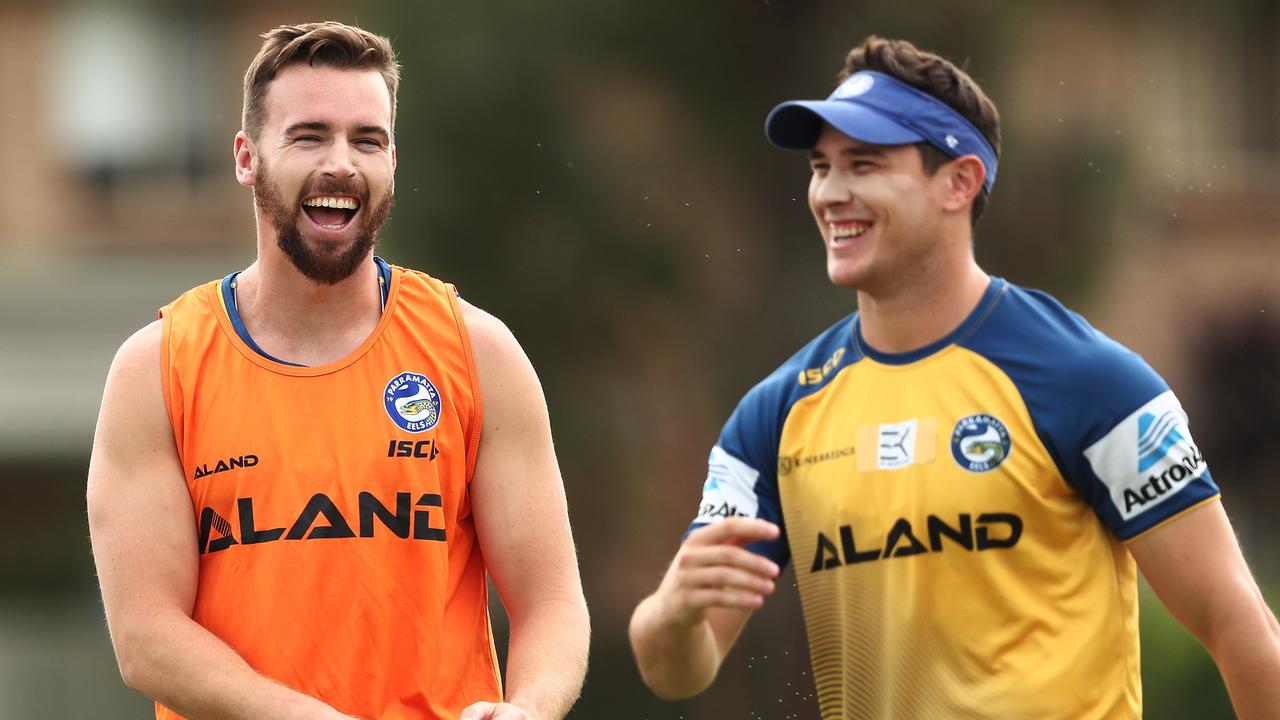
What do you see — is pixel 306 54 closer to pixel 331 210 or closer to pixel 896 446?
pixel 331 210

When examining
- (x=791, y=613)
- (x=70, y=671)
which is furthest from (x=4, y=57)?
(x=791, y=613)

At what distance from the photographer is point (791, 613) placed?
13.6m

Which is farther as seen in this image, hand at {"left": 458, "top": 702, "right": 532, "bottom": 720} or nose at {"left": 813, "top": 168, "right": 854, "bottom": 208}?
nose at {"left": 813, "top": 168, "right": 854, "bottom": 208}

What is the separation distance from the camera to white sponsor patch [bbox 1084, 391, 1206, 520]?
4.79 metres

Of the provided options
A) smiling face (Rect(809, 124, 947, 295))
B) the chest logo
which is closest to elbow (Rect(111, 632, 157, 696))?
the chest logo

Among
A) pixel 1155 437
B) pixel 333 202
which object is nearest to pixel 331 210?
pixel 333 202

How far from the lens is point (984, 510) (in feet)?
16.3

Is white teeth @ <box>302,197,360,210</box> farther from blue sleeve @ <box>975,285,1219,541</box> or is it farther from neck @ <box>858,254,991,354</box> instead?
blue sleeve @ <box>975,285,1219,541</box>

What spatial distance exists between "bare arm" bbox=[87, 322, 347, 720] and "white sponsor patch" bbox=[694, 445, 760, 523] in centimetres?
132

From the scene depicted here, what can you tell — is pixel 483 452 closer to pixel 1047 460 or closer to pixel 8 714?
pixel 1047 460

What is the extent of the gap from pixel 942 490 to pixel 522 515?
3.70ft

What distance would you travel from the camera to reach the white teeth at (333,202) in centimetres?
470

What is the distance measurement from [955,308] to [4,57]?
69.8ft

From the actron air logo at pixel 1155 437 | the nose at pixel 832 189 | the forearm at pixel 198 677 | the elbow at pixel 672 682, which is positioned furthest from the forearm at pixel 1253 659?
the forearm at pixel 198 677
